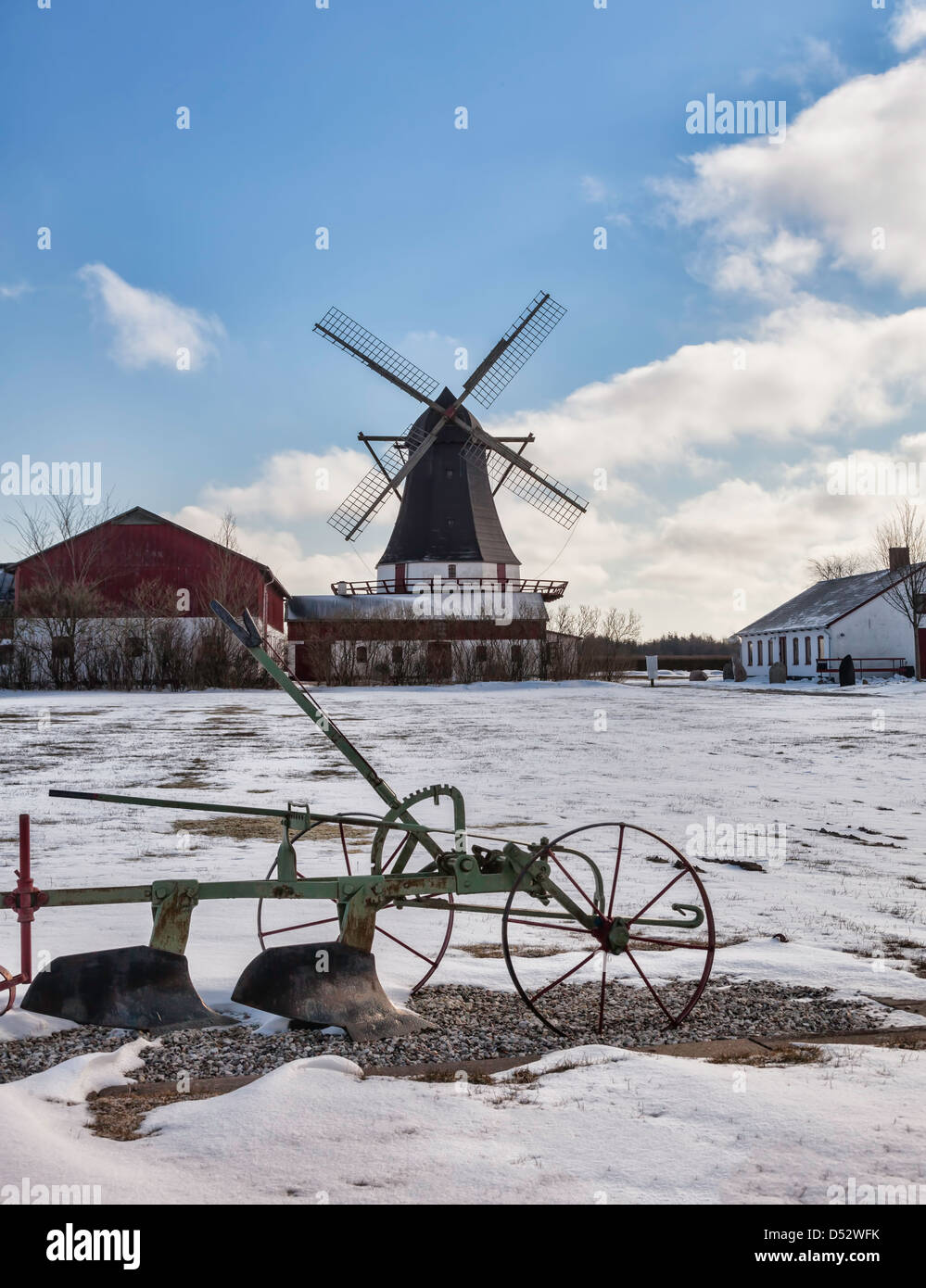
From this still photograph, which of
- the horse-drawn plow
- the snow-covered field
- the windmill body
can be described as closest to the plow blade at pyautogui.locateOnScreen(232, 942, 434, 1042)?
the horse-drawn plow

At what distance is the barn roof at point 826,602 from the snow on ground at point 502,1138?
163ft

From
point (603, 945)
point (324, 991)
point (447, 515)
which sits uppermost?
point (447, 515)

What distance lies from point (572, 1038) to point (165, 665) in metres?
34.7

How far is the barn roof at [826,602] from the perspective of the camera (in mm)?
51281

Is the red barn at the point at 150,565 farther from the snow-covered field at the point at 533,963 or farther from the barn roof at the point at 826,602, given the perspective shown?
the barn roof at the point at 826,602

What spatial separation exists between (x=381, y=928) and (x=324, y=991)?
6.86 feet

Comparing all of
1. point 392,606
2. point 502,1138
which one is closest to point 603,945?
point 502,1138

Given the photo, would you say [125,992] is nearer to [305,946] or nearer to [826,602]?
[305,946]

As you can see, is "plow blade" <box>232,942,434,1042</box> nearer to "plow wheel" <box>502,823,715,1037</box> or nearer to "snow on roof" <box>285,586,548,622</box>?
"plow wheel" <box>502,823,715,1037</box>

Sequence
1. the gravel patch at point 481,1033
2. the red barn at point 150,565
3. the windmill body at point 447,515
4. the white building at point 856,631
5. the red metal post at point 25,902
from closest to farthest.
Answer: the gravel patch at point 481,1033 < the red metal post at point 25,902 < the red barn at point 150,565 < the windmill body at point 447,515 < the white building at point 856,631

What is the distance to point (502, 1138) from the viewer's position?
12.8 ft

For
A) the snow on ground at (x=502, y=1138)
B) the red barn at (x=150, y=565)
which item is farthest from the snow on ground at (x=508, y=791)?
the red barn at (x=150, y=565)

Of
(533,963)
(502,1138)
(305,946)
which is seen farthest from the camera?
(533,963)
